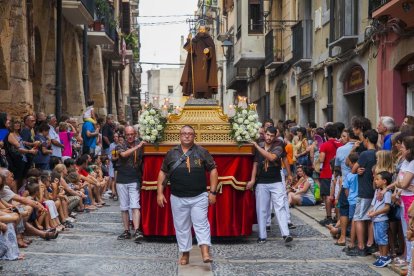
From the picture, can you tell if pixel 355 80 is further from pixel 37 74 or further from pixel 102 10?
pixel 102 10

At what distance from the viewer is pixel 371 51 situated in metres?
18.3

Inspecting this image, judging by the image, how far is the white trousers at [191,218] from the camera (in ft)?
31.0

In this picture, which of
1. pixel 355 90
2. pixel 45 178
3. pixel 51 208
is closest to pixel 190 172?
pixel 51 208

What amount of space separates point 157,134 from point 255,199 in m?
1.89

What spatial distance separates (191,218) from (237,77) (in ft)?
105

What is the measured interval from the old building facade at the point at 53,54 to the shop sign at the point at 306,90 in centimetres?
732

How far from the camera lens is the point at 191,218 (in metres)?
9.55

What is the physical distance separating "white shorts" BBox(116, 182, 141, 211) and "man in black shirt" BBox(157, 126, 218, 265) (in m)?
2.07

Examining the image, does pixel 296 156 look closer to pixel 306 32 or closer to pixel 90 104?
pixel 90 104

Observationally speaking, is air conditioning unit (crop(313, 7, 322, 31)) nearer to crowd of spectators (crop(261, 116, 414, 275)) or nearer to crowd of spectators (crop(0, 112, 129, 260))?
crowd of spectators (crop(0, 112, 129, 260))

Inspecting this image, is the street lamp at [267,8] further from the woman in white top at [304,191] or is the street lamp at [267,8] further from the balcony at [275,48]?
the woman in white top at [304,191]

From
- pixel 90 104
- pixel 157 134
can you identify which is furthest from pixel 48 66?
pixel 157 134

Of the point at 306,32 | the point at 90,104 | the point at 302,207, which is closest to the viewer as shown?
the point at 302,207

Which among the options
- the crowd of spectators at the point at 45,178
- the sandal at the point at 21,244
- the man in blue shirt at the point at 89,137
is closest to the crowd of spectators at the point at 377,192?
the crowd of spectators at the point at 45,178
